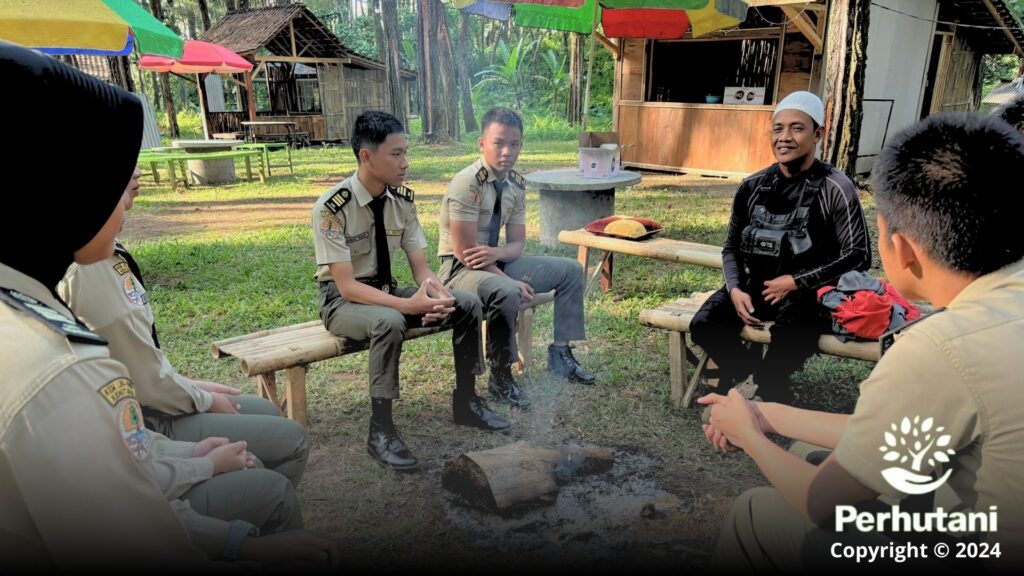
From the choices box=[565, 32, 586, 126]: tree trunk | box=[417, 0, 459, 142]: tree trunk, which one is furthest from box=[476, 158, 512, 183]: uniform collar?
A: box=[565, 32, 586, 126]: tree trunk

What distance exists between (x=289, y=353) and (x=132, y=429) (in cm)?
197

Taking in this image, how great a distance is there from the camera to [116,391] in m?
1.02

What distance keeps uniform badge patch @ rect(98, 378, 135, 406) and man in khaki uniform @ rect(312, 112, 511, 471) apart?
1983 mm

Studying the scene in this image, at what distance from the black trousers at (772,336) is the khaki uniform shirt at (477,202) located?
1.34 m

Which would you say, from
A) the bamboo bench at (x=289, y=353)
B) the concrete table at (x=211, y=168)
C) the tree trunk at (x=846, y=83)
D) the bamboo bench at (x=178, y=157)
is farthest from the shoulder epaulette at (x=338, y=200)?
the concrete table at (x=211, y=168)

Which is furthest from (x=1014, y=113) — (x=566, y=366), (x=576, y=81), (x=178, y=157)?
(x=576, y=81)

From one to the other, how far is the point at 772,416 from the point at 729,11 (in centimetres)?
508

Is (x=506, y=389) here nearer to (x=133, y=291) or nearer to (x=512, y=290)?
(x=512, y=290)

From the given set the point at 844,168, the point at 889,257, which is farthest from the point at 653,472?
the point at 844,168

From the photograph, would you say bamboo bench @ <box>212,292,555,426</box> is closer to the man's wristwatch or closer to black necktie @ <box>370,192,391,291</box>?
black necktie @ <box>370,192,391,291</box>

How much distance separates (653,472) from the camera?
3.02 meters

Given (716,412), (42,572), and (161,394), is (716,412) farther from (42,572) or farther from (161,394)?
(161,394)

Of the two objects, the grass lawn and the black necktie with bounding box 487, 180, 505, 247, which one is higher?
the black necktie with bounding box 487, 180, 505, 247

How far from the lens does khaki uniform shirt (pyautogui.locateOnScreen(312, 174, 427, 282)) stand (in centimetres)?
313
